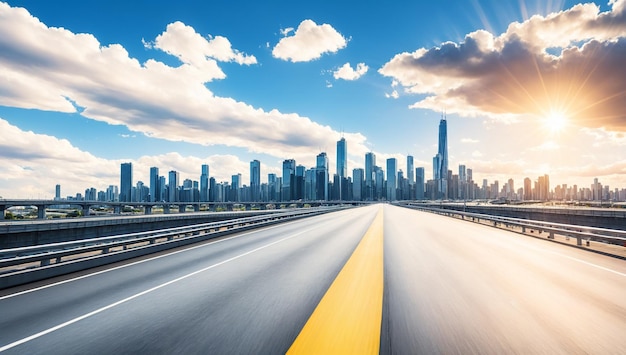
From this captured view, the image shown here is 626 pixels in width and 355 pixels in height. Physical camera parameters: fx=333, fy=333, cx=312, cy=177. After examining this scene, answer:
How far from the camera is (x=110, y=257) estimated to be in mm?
11070

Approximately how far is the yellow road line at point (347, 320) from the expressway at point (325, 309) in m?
0.02

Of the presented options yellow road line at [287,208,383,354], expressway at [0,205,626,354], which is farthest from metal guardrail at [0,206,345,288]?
yellow road line at [287,208,383,354]

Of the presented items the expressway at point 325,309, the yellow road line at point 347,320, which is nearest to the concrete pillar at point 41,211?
the expressway at point 325,309

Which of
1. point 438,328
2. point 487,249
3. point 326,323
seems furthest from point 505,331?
point 487,249

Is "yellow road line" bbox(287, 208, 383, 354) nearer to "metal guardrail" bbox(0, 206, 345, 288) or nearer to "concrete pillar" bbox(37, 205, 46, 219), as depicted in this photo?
"metal guardrail" bbox(0, 206, 345, 288)

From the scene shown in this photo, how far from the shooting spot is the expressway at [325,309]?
432 cm

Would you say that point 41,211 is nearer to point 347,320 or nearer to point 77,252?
point 77,252

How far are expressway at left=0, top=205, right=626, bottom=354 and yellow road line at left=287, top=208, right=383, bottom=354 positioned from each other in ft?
0.08

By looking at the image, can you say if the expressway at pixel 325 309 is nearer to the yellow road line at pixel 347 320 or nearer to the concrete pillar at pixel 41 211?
the yellow road line at pixel 347 320

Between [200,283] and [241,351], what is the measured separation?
415cm

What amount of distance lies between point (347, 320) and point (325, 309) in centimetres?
63

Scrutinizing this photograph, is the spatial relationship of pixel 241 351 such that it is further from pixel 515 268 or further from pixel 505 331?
pixel 515 268

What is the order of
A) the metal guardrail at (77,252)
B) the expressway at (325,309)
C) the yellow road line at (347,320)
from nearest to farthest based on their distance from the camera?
the yellow road line at (347,320) → the expressway at (325,309) → the metal guardrail at (77,252)

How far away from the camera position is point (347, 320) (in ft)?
16.8
